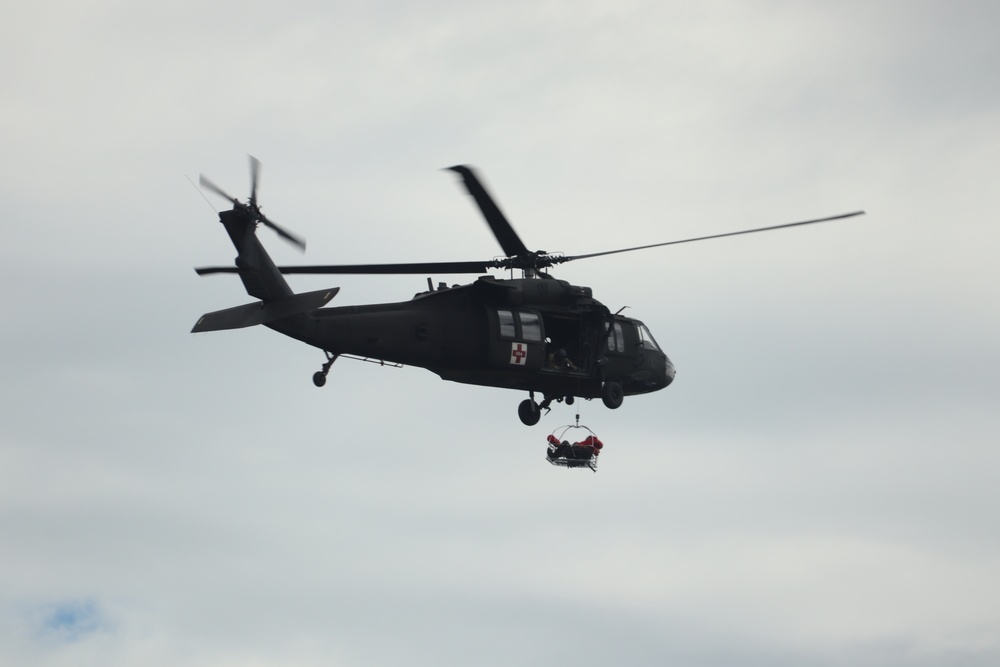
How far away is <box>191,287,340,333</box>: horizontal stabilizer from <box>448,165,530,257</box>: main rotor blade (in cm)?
496

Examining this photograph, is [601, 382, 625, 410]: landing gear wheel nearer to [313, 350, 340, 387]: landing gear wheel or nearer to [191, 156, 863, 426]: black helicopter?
[191, 156, 863, 426]: black helicopter

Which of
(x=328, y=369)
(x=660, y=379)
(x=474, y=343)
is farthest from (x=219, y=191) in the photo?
(x=660, y=379)

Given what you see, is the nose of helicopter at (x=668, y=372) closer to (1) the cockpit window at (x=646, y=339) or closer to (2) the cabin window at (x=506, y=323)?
(1) the cockpit window at (x=646, y=339)

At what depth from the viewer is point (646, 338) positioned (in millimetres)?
51062

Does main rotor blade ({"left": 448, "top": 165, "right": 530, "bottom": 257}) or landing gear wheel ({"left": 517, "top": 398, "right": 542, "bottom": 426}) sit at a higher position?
main rotor blade ({"left": 448, "top": 165, "right": 530, "bottom": 257})

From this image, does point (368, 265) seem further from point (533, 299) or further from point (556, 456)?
point (556, 456)

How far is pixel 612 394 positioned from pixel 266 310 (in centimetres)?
1276

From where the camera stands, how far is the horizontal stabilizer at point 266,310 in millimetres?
41156

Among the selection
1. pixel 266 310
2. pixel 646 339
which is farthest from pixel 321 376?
pixel 646 339

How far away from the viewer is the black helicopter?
136 ft

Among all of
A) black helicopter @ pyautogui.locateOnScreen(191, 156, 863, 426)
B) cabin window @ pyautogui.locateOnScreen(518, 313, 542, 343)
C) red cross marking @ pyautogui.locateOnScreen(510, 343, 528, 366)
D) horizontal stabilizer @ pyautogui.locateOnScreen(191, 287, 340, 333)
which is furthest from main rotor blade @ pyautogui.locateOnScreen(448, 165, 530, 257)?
horizontal stabilizer @ pyautogui.locateOnScreen(191, 287, 340, 333)

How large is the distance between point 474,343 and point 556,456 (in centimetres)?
497

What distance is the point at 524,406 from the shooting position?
159ft

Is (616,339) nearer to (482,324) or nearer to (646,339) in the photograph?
(646,339)
